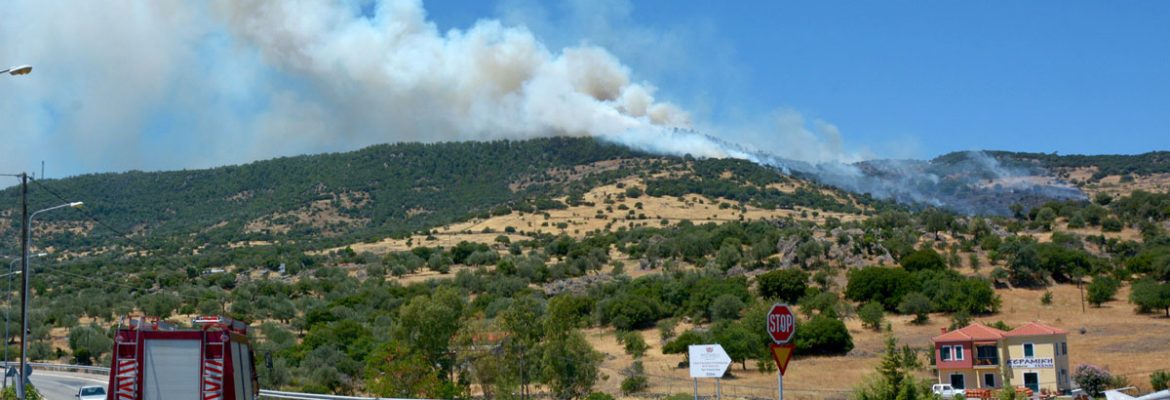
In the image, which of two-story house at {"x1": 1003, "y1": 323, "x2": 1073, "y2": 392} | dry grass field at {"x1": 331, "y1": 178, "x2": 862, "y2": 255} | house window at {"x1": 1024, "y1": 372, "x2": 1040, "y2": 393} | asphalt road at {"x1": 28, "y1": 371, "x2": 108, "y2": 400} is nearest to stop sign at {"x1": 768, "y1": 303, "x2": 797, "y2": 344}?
asphalt road at {"x1": 28, "y1": 371, "x2": 108, "y2": 400}

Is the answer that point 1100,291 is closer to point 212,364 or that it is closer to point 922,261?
point 922,261

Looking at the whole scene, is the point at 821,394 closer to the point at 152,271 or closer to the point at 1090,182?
the point at 152,271

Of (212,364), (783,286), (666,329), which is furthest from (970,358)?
(212,364)

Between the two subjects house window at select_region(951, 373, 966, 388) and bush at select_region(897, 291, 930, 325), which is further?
bush at select_region(897, 291, 930, 325)

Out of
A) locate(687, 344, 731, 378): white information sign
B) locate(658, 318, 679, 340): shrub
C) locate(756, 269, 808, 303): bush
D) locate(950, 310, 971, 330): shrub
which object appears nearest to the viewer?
locate(687, 344, 731, 378): white information sign

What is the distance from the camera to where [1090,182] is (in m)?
175

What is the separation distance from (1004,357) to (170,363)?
45572 millimetres

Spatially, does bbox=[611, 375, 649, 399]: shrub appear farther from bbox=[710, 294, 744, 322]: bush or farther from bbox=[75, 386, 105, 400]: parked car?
bbox=[75, 386, 105, 400]: parked car

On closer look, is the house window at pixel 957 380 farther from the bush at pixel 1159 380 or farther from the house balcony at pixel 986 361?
the bush at pixel 1159 380

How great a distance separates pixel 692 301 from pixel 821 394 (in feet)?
94.8

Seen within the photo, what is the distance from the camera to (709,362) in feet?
102

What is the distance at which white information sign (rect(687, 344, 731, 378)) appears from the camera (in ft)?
102

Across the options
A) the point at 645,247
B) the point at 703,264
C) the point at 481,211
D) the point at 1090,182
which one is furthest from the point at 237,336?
the point at 1090,182

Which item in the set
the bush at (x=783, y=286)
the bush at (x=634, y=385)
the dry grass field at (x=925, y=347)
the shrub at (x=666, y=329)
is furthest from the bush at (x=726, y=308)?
the bush at (x=634, y=385)
